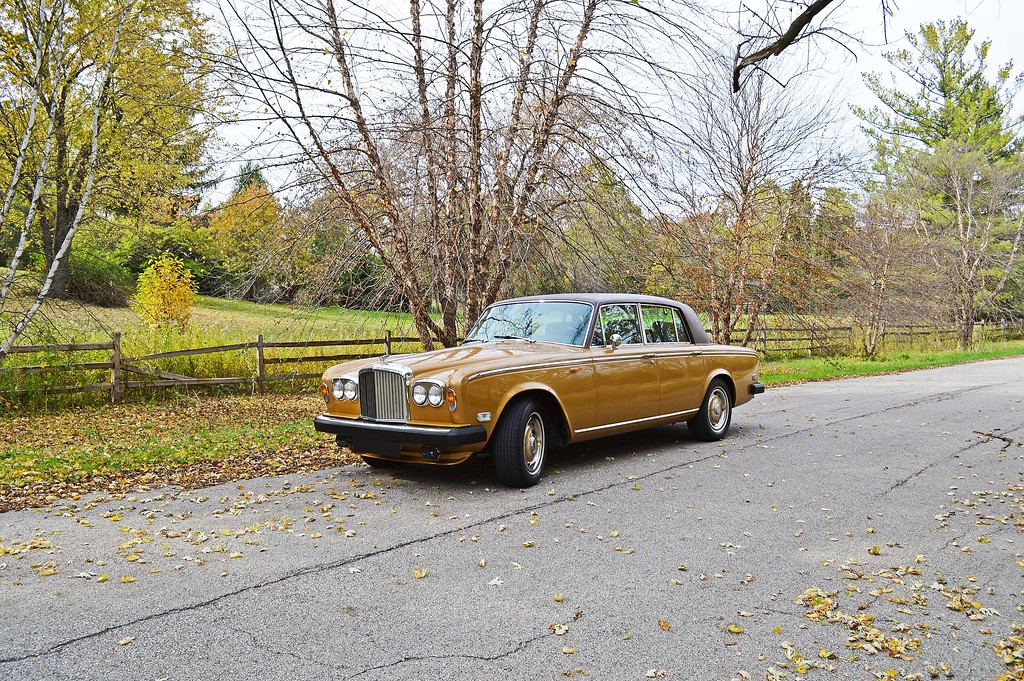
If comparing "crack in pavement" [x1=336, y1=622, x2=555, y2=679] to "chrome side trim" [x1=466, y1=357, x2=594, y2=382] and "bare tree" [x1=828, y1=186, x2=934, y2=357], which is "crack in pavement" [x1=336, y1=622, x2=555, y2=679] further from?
"bare tree" [x1=828, y1=186, x2=934, y2=357]

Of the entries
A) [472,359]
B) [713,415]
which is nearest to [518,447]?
[472,359]

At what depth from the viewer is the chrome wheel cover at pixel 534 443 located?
6508mm

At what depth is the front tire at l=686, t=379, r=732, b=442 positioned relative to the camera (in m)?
8.80

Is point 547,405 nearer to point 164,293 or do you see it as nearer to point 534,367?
point 534,367

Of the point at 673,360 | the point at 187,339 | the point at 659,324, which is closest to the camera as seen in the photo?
the point at 673,360

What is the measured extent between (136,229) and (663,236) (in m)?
8.03

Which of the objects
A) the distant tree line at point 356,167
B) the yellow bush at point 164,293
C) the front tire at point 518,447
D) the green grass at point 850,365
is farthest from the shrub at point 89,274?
the green grass at point 850,365

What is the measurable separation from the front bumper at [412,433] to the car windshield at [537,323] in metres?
1.71

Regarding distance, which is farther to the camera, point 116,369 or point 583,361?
point 116,369

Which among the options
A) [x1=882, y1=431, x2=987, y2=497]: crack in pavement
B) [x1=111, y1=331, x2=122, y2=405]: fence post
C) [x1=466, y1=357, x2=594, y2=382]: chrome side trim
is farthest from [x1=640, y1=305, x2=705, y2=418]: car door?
[x1=111, y1=331, x2=122, y2=405]: fence post

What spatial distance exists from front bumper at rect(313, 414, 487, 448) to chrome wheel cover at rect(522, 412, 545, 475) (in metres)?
0.57

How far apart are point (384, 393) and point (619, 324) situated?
2.71 meters

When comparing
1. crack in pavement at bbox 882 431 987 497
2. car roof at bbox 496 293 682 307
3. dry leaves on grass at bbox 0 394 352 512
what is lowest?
crack in pavement at bbox 882 431 987 497

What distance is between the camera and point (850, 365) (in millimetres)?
22219
